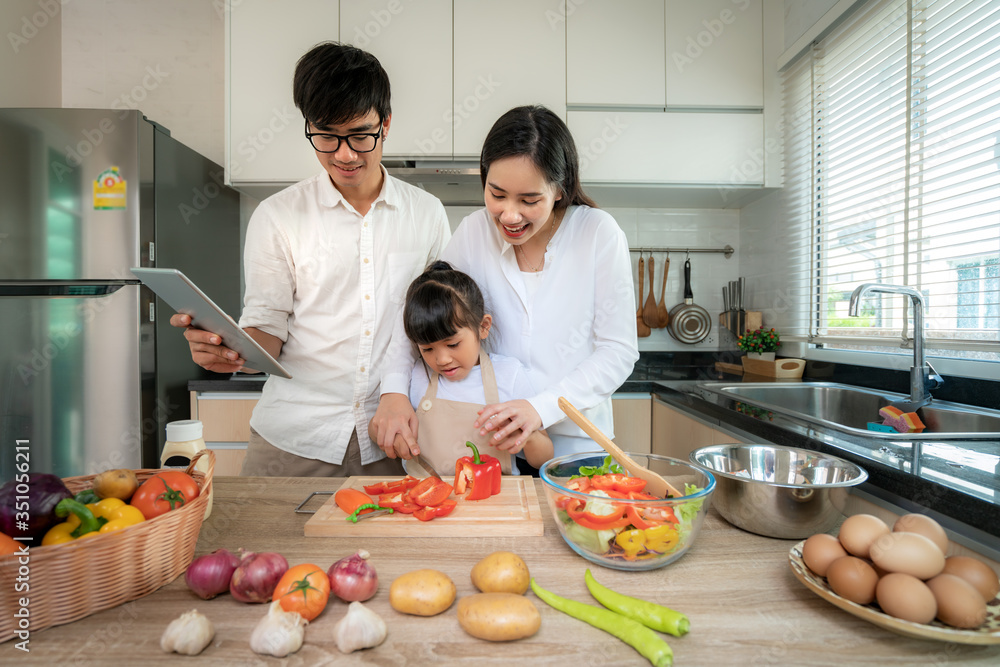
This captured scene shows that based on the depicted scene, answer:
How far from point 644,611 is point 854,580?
0.22 meters

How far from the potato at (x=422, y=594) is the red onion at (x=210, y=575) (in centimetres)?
19

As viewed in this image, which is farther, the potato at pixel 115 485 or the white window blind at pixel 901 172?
the white window blind at pixel 901 172

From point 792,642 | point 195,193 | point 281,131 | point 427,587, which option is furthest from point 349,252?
point 195,193

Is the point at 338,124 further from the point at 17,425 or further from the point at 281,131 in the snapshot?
the point at 17,425

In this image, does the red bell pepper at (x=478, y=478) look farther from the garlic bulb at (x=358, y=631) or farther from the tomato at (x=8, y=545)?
the tomato at (x=8, y=545)

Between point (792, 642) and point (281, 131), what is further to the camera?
point (281, 131)

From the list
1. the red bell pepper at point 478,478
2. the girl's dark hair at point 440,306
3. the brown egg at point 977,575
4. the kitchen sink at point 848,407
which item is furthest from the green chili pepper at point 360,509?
the kitchen sink at point 848,407

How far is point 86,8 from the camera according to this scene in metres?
2.87

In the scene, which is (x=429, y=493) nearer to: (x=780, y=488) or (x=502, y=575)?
(x=502, y=575)

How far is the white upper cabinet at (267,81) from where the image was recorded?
95.8 inches

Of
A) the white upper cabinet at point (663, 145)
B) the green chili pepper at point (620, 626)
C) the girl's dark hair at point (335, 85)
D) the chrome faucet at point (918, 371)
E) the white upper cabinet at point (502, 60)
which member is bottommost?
the green chili pepper at point (620, 626)

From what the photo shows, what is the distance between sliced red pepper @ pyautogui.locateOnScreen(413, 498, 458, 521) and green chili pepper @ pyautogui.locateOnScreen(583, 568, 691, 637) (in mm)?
295

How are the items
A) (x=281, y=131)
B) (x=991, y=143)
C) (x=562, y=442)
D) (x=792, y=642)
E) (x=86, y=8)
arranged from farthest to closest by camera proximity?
(x=86, y=8) → (x=281, y=131) → (x=991, y=143) → (x=562, y=442) → (x=792, y=642)

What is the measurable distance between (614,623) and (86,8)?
3765 mm
